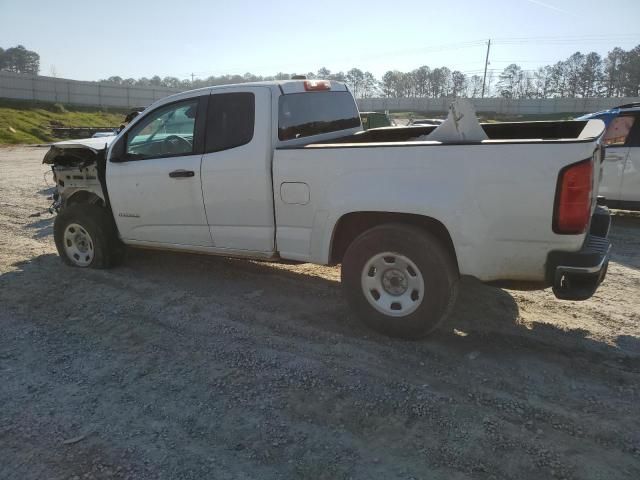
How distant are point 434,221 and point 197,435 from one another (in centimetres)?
216

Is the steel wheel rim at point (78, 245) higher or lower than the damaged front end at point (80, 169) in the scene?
lower

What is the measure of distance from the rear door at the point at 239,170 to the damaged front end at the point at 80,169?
1.67 metres

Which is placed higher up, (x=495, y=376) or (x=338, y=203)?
(x=338, y=203)

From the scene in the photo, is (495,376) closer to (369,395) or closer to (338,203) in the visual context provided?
(369,395)

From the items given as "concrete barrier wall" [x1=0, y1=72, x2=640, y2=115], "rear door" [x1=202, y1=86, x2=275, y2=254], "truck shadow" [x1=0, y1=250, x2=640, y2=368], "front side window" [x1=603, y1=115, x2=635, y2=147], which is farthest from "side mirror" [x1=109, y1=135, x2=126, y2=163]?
"concrete barrier wall" [x1=0, y1=72, x2=640, y2=115]

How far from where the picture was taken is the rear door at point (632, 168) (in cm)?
790

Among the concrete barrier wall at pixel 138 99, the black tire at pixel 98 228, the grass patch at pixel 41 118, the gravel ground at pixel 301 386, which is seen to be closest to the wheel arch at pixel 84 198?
the black tire at pixel 98 228

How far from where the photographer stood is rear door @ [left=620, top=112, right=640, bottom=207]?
25.9ft

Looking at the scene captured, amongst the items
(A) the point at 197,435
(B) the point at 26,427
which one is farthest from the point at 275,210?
(B) the point at 26,427

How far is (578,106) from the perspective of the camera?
67.2 m

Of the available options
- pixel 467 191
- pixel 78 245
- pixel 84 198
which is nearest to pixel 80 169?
pixel 84 198

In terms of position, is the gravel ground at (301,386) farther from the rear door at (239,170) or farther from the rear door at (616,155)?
the rear door at (616,155)

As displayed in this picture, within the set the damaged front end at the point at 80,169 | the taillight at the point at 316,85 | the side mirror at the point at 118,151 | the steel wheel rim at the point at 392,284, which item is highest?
the taillight at the point at 316,85

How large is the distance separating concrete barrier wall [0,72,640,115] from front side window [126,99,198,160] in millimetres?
50829
